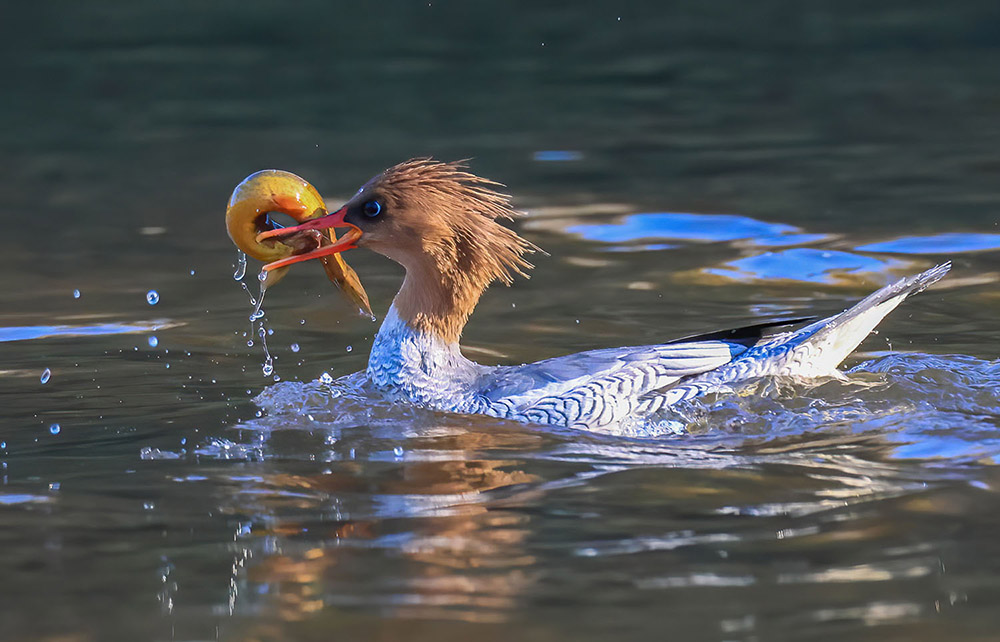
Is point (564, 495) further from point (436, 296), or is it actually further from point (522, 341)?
point (522, 341)

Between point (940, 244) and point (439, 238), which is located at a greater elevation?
point (940, 244)

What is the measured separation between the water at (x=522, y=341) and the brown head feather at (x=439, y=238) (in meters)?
0.57

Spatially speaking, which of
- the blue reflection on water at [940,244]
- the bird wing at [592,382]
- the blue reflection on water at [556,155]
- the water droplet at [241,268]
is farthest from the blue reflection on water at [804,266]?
the blue reflection on water at [556,155]

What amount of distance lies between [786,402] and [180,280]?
490 cm

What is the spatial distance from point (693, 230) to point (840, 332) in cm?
392

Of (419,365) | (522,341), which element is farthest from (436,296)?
(522,341)

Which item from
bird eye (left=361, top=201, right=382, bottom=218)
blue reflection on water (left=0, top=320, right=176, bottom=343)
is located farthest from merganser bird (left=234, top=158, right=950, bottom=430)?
blue reflection on water (left=0, top=320, right=176, bottom=343)

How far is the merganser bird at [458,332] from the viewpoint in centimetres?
715

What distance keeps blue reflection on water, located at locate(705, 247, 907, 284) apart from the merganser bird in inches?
101

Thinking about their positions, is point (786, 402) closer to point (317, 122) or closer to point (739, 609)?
point (739, 609)

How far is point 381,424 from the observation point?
722cm

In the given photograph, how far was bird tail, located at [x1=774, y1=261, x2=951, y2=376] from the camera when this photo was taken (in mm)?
7387

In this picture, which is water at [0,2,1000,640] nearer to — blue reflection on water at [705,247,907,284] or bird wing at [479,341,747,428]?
blue reflection on water at [705,247,907,284]

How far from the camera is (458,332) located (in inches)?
302
